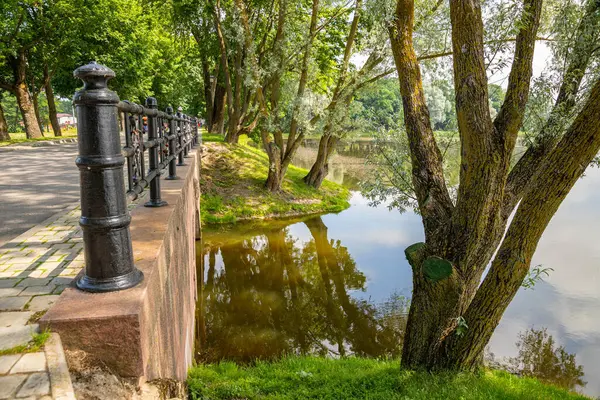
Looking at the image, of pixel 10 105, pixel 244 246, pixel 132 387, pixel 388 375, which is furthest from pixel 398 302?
pixel 10 105

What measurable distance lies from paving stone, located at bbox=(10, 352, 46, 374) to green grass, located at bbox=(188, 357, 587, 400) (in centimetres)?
302

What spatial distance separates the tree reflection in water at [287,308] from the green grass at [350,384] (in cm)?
138

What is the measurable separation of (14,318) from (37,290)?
45 cm

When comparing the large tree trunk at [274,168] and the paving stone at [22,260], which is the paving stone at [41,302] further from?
the large tree trunk at [274,168]

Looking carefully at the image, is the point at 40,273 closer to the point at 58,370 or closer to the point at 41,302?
the point at 41,302

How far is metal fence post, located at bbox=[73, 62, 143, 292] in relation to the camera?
1912mm

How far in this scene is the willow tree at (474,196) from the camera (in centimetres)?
425

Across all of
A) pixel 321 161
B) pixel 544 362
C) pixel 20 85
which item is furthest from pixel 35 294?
pixel 20 85

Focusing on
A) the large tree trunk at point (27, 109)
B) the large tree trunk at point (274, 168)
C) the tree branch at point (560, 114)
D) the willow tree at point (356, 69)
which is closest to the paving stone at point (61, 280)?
the tree branch at point (560, 114)

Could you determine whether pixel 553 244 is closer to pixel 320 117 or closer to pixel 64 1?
pixel 320 117

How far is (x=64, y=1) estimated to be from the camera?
19.7 m

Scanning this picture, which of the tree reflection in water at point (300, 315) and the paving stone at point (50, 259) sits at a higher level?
the paving stone at point (50, 259)

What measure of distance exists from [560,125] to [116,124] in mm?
4942

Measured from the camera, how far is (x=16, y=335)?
2.07m
